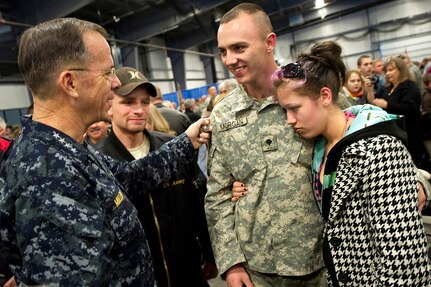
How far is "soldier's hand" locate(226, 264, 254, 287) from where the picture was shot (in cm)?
167

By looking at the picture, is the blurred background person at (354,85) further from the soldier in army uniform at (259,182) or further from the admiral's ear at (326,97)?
the admiral's ear at (326,97)

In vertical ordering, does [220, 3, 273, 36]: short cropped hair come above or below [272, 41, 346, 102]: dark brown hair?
above

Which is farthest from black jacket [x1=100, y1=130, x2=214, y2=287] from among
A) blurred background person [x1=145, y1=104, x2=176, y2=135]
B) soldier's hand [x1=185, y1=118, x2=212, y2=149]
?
blurred background person [x1=145, y1=104, x2=176, y2=135]

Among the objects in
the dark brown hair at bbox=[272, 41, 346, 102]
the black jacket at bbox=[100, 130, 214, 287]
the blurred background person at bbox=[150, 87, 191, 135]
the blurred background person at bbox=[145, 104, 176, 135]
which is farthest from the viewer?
the blurred background person at bbox=[150, 87, 191, 135]

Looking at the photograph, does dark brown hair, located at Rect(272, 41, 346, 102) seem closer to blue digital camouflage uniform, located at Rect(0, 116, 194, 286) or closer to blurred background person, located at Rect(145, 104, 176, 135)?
blue digital camouflage uniform, located at Rect(0, 116, 194, 286)

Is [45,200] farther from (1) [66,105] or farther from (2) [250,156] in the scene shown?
(2) [250,156]

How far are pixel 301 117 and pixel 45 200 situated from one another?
1050 mm

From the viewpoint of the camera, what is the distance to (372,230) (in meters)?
1.30

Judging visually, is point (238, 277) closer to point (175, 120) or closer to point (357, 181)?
point (357, 181)

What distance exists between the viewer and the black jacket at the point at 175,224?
5.98 feet


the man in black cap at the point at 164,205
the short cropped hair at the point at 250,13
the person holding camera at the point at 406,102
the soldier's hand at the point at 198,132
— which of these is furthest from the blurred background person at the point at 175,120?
the person holding camera at the point at 406,102

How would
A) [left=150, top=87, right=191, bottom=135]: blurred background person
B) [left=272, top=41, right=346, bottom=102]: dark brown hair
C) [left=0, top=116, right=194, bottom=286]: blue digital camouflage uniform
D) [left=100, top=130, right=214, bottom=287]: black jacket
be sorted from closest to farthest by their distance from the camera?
[left=0, top=116, right=194, bottom=286]: blue digital camouflage uniform < [left=272, top=41, right=346, bottom=102]: dark brown hair < [left=100, top=130, right=214, bottom=287]: black jacket < [left=150, top=87, right=191, bottom=135]: blurred background person

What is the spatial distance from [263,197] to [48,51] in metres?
1.12

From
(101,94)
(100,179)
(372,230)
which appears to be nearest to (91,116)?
(101,94)
